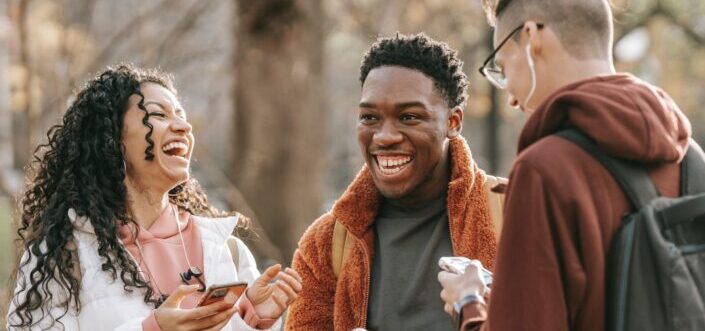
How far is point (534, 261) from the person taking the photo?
2691 millimetres

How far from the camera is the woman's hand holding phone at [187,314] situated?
12.1ft

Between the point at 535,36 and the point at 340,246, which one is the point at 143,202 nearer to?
the point at 340,246

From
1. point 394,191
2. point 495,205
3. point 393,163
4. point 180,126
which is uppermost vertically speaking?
point 180,126

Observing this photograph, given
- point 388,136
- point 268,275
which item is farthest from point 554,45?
point 268,275

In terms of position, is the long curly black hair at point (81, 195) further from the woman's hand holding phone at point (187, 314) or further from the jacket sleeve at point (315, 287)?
the jacket sleeve at point (315, 287)

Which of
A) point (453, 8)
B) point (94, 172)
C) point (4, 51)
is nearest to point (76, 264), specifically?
point (94, 172)

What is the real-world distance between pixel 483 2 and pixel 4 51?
11892 millimetres

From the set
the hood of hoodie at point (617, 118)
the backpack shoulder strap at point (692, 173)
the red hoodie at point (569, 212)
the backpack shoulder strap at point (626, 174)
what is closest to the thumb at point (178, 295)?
the red hoodie at point (569, 212)

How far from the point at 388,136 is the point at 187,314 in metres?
1.05

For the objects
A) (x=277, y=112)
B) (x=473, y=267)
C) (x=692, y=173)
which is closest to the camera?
(x=692, y=173)

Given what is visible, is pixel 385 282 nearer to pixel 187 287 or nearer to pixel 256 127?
pixel 187 287

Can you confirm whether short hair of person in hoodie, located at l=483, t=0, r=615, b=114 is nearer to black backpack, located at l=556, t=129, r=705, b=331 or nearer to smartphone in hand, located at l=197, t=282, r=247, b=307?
black backpack, located at l=556, t=129, r=705, b=331

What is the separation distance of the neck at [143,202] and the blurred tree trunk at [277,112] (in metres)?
5.38

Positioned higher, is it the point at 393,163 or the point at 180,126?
the point at 180,126
